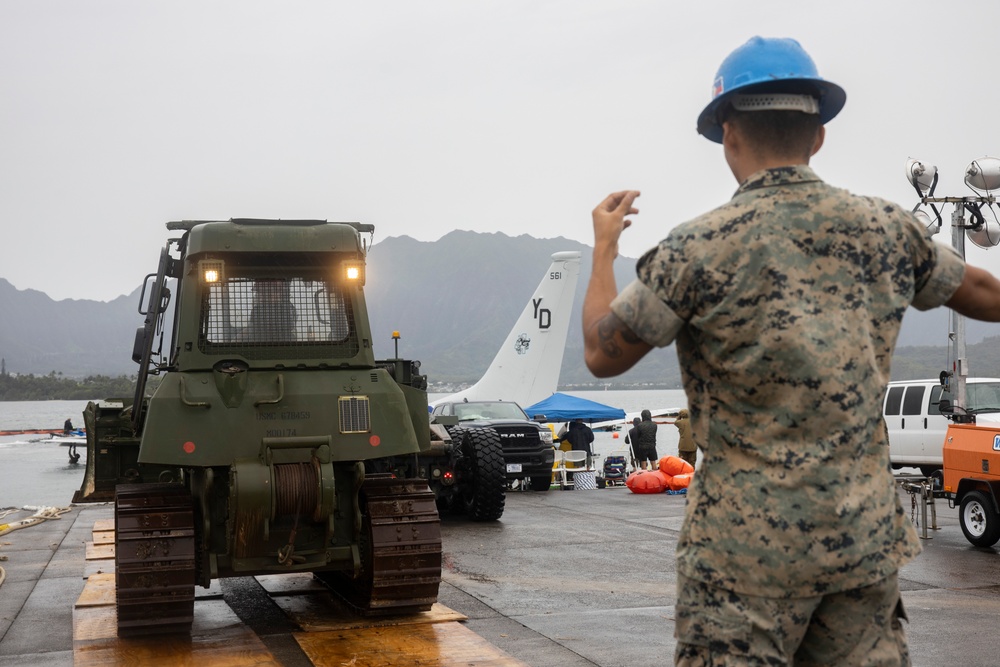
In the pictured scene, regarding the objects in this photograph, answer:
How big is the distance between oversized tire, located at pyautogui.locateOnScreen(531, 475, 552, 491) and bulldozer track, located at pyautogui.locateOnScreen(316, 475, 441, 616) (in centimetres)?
1353

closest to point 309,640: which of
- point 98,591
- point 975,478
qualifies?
point 98,591

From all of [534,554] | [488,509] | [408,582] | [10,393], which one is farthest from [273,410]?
[10,393]

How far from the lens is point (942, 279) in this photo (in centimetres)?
285

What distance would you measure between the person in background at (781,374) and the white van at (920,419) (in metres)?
18.1

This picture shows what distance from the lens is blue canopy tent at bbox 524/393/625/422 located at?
89.4 ft

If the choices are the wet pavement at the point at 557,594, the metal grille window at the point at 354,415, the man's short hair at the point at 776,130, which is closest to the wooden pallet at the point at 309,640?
the wet pavement at the point at 557,594

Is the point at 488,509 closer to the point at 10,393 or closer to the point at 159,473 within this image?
the point at 159,473

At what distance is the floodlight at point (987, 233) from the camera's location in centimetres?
1491

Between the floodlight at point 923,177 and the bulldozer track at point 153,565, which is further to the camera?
the floodlight at point 923,177

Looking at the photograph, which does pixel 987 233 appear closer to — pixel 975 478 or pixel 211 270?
pixel 975 478

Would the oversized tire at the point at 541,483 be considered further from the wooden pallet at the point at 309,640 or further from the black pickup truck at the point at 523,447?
the wooden pallet at the point at 309,640

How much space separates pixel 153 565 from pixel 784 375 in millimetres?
5747

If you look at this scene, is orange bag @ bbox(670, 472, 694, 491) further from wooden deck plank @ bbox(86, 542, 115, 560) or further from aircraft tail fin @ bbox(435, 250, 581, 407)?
wooden deck plank @ bbox(86, 542, 115, 560)

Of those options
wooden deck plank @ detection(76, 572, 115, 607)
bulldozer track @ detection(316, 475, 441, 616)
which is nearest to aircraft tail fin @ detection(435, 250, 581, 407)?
wooden deck plank @ detection(76, 572, 115, 607)
